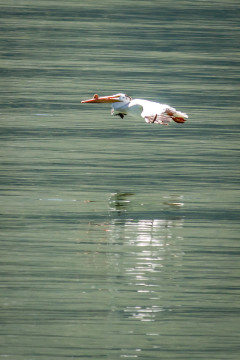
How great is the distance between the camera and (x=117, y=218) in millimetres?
5004

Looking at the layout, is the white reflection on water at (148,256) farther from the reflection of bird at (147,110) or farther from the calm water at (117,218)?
the reflection of bird at (147,110)

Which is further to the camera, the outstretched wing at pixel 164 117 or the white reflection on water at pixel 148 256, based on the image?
the outstretched wing at pixel 164 117

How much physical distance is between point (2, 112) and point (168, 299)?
12.3 feet

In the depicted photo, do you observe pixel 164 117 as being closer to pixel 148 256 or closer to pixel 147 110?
pixel 147 110

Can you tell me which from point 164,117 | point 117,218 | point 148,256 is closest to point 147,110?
point 164,117

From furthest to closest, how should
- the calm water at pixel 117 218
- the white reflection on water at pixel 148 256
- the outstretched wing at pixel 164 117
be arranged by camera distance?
the outstretched wing at pixel 164 117 → the white reflection on water at pixel 148 256 → the calm water at pixel 117 218

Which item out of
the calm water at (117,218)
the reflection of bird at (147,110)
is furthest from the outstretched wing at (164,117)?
the calm water at (117,218)

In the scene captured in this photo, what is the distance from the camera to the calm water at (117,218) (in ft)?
12.6

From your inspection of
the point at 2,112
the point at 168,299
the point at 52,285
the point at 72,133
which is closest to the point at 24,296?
the point at 52,285

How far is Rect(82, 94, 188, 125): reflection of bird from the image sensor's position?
5.55 meters

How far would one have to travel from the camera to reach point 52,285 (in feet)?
13.8

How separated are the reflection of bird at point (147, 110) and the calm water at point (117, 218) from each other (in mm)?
341

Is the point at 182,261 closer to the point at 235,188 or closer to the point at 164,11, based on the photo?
the point at 235,188

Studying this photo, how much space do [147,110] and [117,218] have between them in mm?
923
